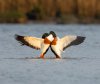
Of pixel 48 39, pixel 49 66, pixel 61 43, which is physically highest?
pixel 48 39

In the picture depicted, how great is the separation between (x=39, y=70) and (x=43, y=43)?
2151 millimetres

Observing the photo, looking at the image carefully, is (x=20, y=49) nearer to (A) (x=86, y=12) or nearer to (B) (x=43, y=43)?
(B) (x=43, y=43)

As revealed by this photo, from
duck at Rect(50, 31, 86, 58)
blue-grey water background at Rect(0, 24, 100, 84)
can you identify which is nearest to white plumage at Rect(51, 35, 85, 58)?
duck at Rect(50, 31, 86, 58)

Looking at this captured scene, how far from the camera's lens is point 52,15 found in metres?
45.2

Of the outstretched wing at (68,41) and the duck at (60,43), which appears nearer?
the duck at (60,43)

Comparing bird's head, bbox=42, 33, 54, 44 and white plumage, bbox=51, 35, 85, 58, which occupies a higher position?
bird's head, bbox=42, 33, 54, 44

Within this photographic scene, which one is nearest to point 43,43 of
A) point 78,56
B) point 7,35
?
point 78,56

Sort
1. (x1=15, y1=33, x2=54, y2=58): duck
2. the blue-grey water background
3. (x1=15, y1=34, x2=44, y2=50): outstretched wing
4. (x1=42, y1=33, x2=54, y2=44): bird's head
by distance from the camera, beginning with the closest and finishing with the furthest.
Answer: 1. the blue-grey water background
2. (x1=42, y1=33, x2=54, y2=44): bird's head
3. (x1=15, y1=33, x2=54, y2=58): duck
4. (x1=15, y1=34, x2=44, y2=50): outstretched wing

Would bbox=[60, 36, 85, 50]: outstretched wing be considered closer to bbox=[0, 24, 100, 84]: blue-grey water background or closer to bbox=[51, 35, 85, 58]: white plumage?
bbox=[51, 35, 85, 58]: white plumage

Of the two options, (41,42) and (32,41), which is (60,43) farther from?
(32,41)

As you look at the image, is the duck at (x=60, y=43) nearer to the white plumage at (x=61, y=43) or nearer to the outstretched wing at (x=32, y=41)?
the white plumage at (x=61, y=43)

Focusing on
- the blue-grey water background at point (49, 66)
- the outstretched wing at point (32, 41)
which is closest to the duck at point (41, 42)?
the outstretched wing at point (32, 41)

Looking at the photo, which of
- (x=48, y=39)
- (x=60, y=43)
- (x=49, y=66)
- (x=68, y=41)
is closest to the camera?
(x=49, y=66)

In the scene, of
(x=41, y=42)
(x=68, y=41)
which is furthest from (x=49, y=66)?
(x=68, y=41)
